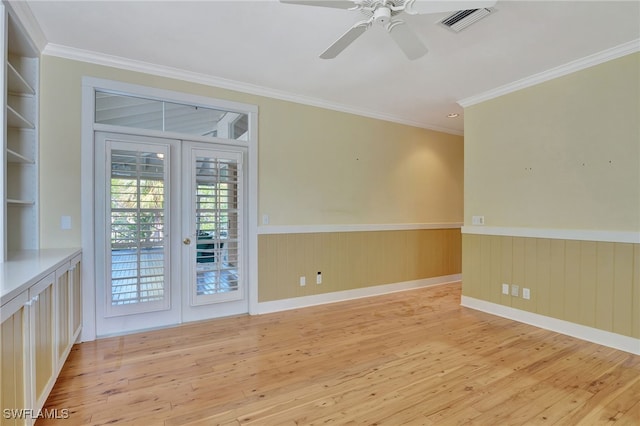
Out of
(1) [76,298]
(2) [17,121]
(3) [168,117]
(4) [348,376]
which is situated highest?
(3) [168,117]

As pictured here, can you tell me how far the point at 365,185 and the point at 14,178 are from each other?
3939 mm

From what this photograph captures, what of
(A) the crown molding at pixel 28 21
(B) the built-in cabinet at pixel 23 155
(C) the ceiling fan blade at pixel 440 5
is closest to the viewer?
(C) the ceiling fan blade at pixel 440 5

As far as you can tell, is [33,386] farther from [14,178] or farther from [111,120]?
[111,120]

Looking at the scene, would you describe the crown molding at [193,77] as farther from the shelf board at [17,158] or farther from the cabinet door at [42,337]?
the cabinet door at [42,337]

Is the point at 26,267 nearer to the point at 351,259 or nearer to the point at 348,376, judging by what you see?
the point at 348,376

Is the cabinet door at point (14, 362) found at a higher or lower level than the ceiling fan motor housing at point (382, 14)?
lower

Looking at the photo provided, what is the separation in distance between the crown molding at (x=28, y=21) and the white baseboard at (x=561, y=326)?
17.5ft

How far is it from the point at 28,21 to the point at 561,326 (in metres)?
5.63

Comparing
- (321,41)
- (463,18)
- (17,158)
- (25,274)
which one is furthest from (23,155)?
(463,18)

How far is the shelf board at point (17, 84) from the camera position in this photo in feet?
8.35

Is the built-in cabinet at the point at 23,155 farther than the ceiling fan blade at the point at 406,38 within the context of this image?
Yes

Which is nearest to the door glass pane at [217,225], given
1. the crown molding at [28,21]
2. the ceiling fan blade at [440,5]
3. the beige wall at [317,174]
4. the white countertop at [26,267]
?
the beige wall at [317,174]

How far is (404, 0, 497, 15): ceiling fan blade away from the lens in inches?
73.4

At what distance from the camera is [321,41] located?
283 centimetres
